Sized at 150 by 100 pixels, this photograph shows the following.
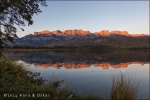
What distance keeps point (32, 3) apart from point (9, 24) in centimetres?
193

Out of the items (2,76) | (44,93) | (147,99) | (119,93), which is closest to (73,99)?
(44,93)

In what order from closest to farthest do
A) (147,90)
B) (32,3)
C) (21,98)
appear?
(21,98) < (32,3) < (147,90)

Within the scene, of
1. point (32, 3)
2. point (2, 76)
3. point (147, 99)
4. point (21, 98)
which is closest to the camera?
point (21, 98)

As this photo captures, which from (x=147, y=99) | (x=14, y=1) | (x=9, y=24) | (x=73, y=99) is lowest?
(x=147, y=99)

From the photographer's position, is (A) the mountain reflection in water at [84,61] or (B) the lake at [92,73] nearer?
(B) the lake at [92,73]

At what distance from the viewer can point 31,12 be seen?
1295 cm

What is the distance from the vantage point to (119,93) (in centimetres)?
706

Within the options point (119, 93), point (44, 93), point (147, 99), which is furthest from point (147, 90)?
point (44, 93)

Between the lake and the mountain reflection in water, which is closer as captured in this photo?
the lake

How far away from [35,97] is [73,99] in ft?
4.45

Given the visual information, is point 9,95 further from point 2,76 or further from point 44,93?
point 2,76

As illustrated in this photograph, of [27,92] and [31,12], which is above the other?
[31,12]

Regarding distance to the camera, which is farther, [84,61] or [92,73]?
[84,61]

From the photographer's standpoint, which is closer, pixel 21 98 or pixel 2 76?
pixel 21 98
